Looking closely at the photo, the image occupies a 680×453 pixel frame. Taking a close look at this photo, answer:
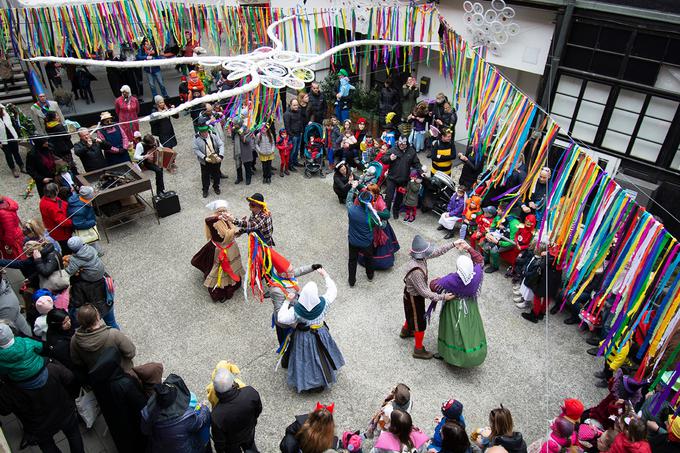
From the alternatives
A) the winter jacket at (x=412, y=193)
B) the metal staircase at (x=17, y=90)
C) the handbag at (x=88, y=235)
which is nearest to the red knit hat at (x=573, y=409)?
the winter jacket at (x=412, y=193)

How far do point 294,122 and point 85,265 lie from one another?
5596 mm

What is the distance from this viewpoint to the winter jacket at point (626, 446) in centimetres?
365

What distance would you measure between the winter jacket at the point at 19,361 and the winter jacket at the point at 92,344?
0.31 meters

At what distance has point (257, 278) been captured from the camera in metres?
6.13

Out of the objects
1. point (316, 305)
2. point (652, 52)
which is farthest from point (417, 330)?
point (652, 52)

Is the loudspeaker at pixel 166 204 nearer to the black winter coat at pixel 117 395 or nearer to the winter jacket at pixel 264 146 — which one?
the winter jacket at pixel 264 146

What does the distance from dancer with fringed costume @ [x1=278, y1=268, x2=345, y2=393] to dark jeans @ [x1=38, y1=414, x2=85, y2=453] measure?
2.11m

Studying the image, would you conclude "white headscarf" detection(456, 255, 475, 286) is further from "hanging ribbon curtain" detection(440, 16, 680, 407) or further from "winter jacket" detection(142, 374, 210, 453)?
"winter jacket" detection(142, 374, 210, 453)

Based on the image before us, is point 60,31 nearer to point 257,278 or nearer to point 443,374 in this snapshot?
point 257,278

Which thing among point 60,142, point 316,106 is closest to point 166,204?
point 60,142

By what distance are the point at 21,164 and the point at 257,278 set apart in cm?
717

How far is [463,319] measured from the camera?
555 centimetres

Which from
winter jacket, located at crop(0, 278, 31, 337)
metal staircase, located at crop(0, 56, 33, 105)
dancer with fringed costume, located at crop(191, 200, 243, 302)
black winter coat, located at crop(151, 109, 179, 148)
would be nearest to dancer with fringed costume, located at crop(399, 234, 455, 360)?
dancer with fringed costume, located at crop(191, 200, 243, 302)

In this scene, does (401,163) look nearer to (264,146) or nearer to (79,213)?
(264,146)
